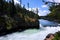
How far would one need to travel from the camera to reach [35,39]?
34812mm

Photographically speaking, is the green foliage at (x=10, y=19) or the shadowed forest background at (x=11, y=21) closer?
the shadowed forest background at (x=11, y=21)

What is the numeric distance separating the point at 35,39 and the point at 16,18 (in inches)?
1008

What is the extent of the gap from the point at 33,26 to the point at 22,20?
392cm

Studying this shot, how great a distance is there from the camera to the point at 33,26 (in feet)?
205

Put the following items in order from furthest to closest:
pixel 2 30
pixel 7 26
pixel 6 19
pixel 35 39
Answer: pixel 6 19
pixel 7 26
pixel 2 30
pixel 35 39

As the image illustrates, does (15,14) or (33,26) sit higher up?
(15,14)

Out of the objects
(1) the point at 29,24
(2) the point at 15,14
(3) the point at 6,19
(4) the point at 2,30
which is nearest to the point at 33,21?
(1) the point at 29,24

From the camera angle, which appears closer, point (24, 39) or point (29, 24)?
point (24, 39)

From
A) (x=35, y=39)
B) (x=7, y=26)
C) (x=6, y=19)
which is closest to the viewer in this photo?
(x=35, y=39)

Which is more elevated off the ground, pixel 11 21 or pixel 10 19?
pixel 10 19

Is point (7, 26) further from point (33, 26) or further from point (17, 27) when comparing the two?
point (33, 26)

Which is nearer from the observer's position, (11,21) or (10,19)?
(11,21)

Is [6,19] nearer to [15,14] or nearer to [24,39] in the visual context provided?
[15,14]

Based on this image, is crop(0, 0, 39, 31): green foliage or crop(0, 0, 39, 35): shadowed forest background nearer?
crop(0, 0, 39, 35): shadowed forest background
